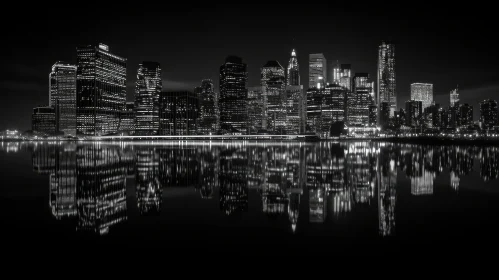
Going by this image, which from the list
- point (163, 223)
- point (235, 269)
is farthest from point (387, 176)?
point (235, 269)

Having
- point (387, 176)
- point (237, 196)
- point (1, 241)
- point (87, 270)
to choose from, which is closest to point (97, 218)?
point (1, 241)

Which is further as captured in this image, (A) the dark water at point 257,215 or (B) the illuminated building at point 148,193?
(B) the illuminated building at point 148,193

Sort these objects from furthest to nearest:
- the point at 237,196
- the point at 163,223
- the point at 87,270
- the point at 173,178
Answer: the point at 173,178 < the point at 237,196 < the point at 163,223 < the point at 87,270

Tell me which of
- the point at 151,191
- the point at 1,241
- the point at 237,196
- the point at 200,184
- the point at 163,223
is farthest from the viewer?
the point at 200,184

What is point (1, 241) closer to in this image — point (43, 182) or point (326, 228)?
point (326, 228)

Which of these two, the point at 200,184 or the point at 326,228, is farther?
the point at 200,184

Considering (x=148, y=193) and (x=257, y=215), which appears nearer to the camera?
(x=257, y=215)

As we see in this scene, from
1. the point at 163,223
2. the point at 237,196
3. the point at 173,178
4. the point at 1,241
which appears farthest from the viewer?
the point at 173,178

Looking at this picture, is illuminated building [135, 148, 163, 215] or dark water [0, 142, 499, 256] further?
illuminated building [135, 148, 163, 215]

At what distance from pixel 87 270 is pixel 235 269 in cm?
258

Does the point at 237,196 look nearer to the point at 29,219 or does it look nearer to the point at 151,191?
the point at 151,191

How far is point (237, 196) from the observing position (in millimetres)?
13812

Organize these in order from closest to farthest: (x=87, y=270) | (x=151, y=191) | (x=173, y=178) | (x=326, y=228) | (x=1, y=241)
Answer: (x=87, y=270) → (x=1, y=241) → (x=326, y=228) → (x=151, y=191) → (x=173, y=178)

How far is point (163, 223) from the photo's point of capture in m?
9.70
